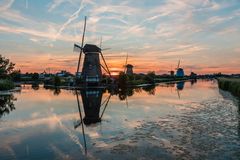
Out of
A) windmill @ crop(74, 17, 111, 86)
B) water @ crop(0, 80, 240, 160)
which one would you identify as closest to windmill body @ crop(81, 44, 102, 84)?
windmill @ crop(74, 17, 111, 86)

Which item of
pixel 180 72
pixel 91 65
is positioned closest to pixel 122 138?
pixel 91 65

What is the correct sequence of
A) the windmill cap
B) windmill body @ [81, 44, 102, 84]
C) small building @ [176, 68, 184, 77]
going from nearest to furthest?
windmill body @ [81, 44, 102, 84] < the windmill cap < small building @ [176, 68, 184, 77]

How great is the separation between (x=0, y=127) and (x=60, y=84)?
210ft

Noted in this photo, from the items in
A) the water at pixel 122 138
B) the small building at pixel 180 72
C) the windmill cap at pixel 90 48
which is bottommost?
the water at pixel 122 138

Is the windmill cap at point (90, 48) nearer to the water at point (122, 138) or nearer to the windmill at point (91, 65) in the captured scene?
the windmill at point (91, 65)

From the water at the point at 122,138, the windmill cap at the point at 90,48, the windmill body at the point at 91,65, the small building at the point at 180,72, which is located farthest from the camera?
the small building at the point at 180,72

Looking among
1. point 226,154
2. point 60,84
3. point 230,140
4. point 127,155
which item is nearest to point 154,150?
point 127,155

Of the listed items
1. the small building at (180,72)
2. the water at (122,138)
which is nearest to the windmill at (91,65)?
the water at (122,138)

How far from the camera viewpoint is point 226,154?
10641 millimetres

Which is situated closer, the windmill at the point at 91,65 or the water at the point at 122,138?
the water at the point at 122,138

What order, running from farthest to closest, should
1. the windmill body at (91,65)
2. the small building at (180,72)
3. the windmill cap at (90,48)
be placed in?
the small building at (180,72) → the windmill cap at (90,48) → the windmill body at (91,65)

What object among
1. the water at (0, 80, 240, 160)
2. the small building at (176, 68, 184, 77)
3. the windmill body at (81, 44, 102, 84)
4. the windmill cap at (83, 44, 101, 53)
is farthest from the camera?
the small building at (176, 68, 184, 77)

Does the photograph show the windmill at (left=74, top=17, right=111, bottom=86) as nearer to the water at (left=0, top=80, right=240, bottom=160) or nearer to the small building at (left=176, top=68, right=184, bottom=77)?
the water at (left=0, top=80, right=240, bottom=160)

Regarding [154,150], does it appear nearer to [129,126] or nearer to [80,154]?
[80,154]
